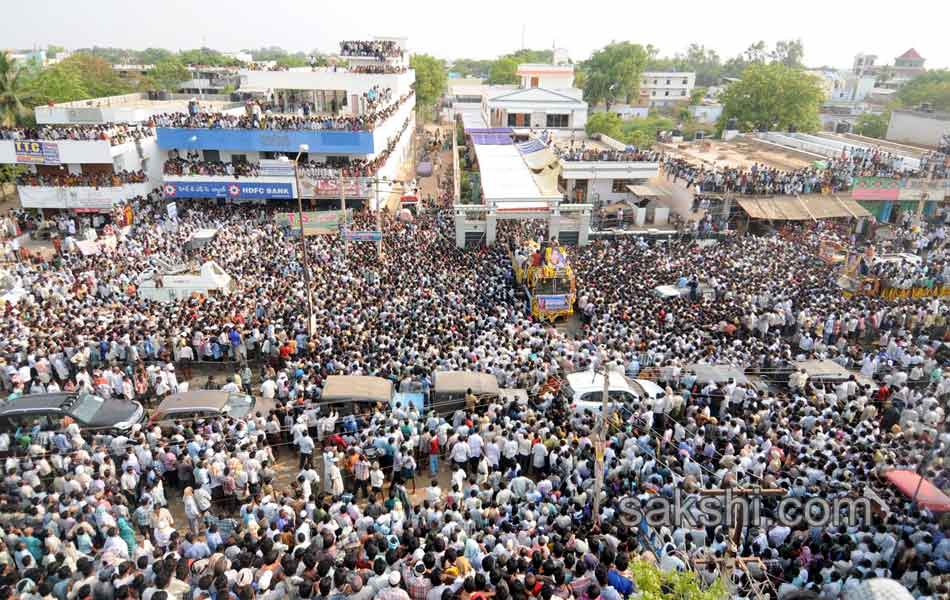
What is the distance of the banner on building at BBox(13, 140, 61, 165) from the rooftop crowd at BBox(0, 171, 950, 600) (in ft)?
35.0

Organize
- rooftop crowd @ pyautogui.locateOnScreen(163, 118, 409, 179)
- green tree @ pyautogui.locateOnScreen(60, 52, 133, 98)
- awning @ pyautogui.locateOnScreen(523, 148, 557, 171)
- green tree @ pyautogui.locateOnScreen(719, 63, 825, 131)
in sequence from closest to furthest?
rooftop crowd @ pyautogui.locateOnScreen(163, 118, 409, 179) < awning @ pyautogui.locateOnScreen(523, 148, 557, 171) < green tree @ pyautogui.locateOnScreen(719, 63, 825, 131) < green tree @ pyautogui.locateOnScreen(60, 52, 133, 98)

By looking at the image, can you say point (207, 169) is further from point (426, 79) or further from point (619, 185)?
point (426, 79)

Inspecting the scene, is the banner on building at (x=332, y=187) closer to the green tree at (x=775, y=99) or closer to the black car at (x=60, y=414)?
the black car at (x=60, y=414)

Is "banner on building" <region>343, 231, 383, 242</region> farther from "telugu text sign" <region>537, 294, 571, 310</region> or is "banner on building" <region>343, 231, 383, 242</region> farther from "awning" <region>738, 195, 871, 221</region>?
"awning" <region>738, 195, 871, 221</region>

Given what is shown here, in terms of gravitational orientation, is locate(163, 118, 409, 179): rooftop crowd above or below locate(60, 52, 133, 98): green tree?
below

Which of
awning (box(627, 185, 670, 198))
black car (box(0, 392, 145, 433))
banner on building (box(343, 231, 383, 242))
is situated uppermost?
awning (box(627, 185, 670, 198))

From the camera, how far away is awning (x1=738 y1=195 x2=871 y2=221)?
2773 cm

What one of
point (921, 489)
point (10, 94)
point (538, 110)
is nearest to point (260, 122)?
point (10, 94)

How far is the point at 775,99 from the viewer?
51.1 meters

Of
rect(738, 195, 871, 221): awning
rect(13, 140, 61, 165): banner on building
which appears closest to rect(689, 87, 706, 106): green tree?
rect(738, 195, 871, 221): awning

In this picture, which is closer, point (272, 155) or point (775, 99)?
point (272, 155)

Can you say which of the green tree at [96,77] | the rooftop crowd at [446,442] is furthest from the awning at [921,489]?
the green tree at [96,77]

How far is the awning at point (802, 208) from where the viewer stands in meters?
27.7

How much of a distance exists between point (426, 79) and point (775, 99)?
38933mm
